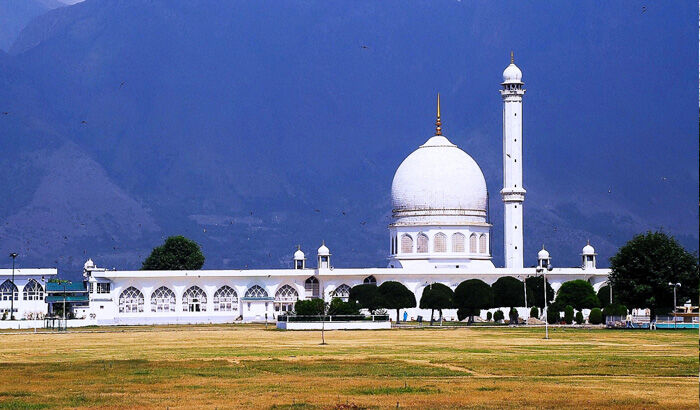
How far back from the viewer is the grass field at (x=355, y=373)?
3703 cm

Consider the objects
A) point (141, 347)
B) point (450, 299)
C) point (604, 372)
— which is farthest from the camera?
point (450, 299)

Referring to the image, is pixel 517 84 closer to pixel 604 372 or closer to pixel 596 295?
pixel 596 295

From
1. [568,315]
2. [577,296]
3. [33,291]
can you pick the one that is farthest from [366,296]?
[33,291]

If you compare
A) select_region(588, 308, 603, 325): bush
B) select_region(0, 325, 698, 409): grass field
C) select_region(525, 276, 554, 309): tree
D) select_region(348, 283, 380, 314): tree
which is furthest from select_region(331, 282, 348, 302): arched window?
select_region(0, 325, 698, 409): grass field

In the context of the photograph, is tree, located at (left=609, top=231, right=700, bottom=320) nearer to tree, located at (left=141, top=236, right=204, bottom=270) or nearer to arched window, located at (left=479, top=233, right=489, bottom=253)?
arched window, located at (left=479, top=233, right=489, bottom=253)

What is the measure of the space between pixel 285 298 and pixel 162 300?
39.5ft

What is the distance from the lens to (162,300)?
12550 cm

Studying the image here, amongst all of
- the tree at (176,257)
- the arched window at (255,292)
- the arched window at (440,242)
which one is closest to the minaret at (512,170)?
the arched window at (440,242)

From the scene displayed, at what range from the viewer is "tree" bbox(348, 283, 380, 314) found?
362 feet

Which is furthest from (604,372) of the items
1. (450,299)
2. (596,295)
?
(596,295)

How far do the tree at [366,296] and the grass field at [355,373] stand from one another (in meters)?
37.9

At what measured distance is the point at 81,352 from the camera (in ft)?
198

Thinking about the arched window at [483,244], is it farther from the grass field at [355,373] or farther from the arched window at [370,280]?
the grass field at [355,373]

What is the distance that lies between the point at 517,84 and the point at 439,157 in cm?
1074
